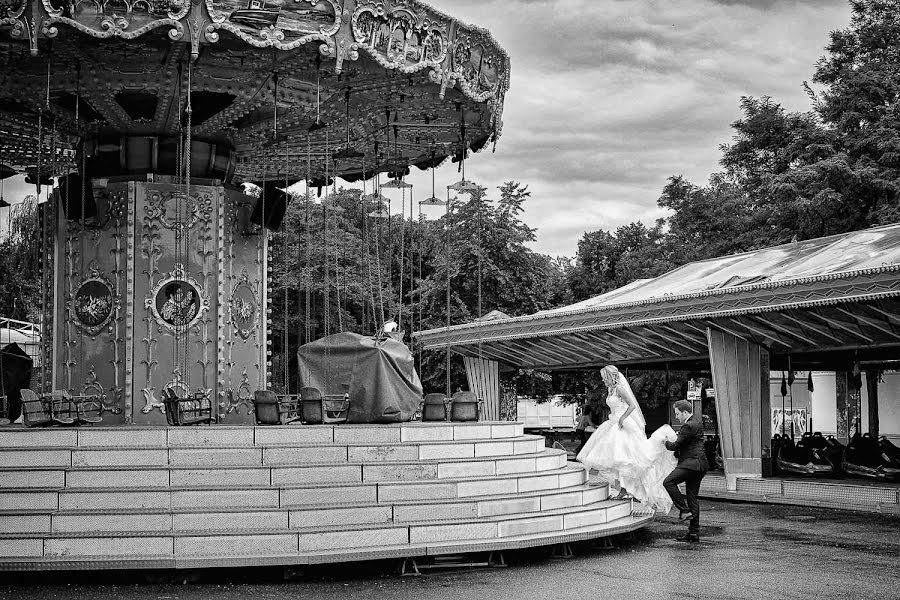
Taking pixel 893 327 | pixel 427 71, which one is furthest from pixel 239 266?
pixel 893 327

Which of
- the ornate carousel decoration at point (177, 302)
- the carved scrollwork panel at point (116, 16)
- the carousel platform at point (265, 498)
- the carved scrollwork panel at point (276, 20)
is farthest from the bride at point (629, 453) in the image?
the carved scrollwork panel at point (116, 16)

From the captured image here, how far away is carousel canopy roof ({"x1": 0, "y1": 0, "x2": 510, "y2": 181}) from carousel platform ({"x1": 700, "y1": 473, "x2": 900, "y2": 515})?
27.2ft

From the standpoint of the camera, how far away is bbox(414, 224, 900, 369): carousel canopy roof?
18.2m

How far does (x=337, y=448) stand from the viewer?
12.7 m

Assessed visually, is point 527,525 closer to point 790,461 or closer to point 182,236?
point 182,236

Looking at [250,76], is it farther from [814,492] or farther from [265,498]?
[814,492]

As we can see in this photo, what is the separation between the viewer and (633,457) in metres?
15.2

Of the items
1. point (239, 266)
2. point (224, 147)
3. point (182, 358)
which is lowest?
point (182, 358)

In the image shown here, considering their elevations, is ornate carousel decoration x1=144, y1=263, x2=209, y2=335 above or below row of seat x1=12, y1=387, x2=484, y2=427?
above

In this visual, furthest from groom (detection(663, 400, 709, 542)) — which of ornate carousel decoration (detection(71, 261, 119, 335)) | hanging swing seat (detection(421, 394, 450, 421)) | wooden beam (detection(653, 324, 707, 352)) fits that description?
ornate carousel decoration (detection(71, 261, 119, 335))

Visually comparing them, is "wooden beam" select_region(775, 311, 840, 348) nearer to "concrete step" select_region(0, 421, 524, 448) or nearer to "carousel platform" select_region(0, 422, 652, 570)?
"carousel platform" select_region(0, 422, 652, 570)

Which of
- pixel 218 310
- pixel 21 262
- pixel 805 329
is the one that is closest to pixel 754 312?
pixel 805 329

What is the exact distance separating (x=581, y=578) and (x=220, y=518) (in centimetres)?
379

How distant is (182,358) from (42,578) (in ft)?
23.7
